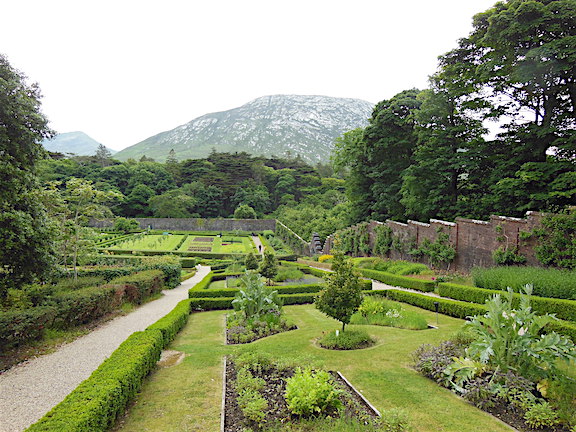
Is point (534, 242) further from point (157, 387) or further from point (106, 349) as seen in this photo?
point (106, 349)

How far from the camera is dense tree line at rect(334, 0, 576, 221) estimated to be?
13828 millimetres

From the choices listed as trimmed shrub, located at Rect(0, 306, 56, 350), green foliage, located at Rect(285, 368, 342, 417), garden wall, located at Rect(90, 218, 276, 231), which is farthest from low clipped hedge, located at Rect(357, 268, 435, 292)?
garden wall, located at Rect(90, 218, 276, 231)

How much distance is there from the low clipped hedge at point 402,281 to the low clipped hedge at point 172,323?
614 centimetres

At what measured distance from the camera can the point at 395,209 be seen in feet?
84.0

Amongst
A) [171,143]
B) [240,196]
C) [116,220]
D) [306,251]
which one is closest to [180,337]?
[306,251]

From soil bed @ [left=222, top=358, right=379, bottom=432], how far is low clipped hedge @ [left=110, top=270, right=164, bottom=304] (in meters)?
9.57

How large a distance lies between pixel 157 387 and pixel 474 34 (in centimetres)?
1991

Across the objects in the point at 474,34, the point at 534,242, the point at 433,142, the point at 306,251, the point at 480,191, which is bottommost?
the point at 306,251

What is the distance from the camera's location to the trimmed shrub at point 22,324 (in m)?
7.92

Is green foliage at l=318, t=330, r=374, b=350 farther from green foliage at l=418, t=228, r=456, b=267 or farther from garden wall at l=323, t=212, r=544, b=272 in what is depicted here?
green foliage at l=418, t=228, r=456, b=267

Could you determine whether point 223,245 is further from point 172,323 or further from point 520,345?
point 520,345

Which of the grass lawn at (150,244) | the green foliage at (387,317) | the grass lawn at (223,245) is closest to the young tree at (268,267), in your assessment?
the green foliage at (387,317)

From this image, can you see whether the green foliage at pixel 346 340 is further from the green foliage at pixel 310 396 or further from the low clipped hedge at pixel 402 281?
the low clipped hedge at pixel 402 281

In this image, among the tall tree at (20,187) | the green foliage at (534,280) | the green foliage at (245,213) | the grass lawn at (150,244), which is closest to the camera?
the tall tree at (20,187)
